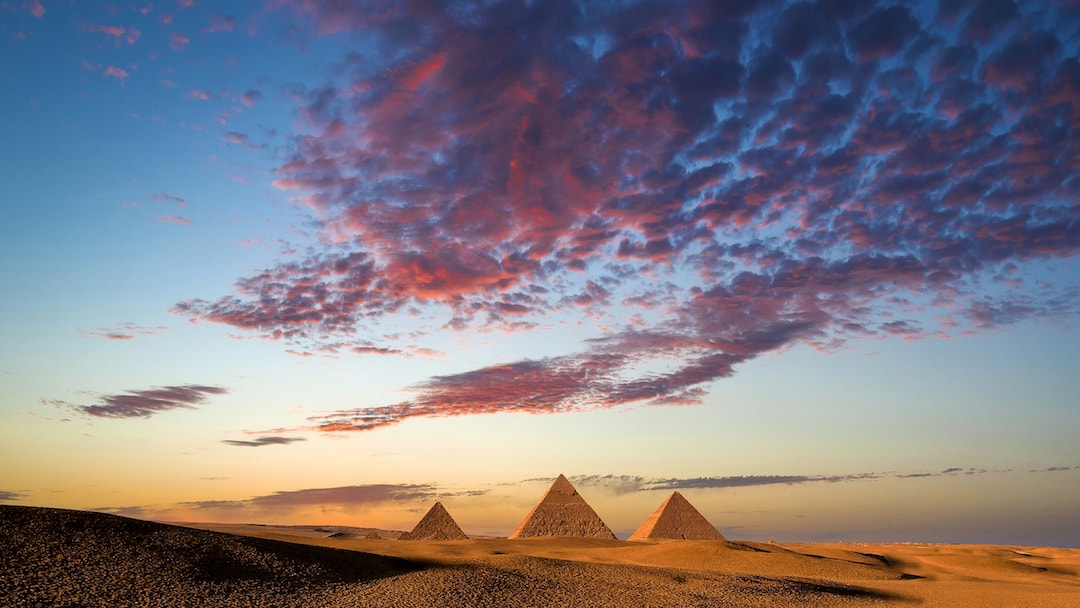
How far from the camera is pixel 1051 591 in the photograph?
91.2 ft

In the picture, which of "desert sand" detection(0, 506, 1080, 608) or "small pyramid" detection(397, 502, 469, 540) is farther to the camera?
"small pyramid" detection(397, 502, 469, 540)

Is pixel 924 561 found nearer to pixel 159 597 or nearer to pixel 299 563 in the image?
pixel 299 563

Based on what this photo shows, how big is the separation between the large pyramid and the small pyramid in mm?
4642

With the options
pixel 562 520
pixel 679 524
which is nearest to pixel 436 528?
pixel 562 520

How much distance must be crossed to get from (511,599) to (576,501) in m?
40.0

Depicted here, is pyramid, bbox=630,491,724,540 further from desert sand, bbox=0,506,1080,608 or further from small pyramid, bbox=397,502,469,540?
desert sand, bbox=0,506,1080,608

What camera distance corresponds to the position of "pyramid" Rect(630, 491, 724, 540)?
58.3 m

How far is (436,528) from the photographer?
5647 cm

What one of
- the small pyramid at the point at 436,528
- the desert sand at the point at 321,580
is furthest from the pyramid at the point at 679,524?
the desert sand at the point at 321,580

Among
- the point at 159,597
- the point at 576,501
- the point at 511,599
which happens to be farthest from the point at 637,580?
the point at 576,501

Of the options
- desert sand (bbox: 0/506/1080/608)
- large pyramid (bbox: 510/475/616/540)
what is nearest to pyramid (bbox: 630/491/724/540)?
large pyramid (bbox: 510/475/616/540)

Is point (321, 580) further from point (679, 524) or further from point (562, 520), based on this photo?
point (679, 524)

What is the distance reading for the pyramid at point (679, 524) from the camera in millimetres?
58344

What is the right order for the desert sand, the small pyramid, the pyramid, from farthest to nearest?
the pyramid < the small pyramid < the desert sand
